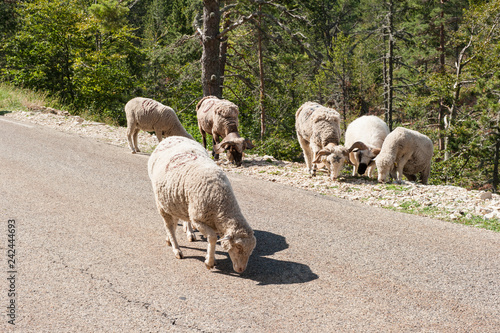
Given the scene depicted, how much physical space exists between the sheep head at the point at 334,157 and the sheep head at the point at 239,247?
6064 mm

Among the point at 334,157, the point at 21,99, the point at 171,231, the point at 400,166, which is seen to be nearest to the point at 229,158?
the point at 334,157

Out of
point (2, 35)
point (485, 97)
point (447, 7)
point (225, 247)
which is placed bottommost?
point (225, 247)

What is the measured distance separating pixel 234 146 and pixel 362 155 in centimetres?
381

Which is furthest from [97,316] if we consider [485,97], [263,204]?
[485,97]

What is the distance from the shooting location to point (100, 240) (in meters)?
6.89

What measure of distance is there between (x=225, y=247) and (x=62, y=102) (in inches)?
853

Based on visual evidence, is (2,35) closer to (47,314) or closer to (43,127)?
(43,127)

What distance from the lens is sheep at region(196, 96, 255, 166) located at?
41.9 feet

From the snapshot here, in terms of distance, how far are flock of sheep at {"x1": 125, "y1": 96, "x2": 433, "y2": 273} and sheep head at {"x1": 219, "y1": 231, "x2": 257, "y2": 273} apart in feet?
0.04

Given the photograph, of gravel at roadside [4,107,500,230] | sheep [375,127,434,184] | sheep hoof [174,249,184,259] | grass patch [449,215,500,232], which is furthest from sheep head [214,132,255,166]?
sheep hoof [174,249,184,259]

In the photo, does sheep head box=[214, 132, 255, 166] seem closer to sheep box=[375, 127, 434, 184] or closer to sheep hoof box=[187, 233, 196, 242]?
sheep box=[375, 127, 434, 184]

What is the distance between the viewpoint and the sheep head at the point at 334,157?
36.7ft

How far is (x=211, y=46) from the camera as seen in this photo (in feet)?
52.9

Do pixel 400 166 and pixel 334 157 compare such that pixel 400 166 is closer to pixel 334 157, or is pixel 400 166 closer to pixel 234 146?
pixel 334 157
